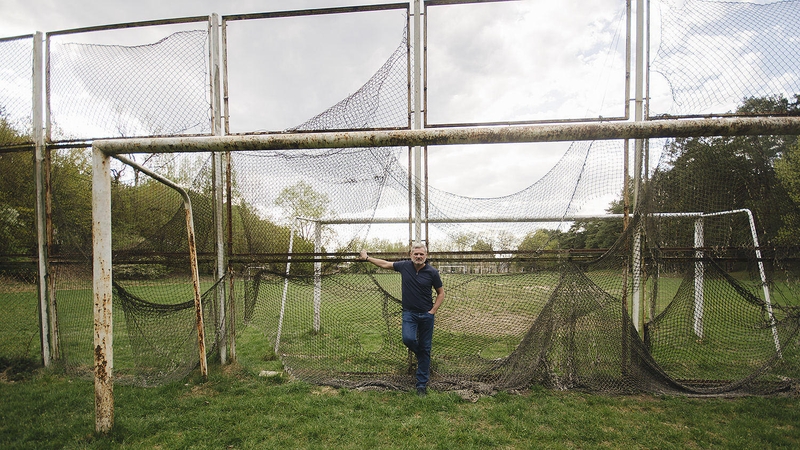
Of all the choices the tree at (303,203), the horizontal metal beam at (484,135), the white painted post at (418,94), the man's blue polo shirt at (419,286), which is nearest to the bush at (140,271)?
the tree at (303,203)

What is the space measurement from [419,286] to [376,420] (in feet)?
4.62

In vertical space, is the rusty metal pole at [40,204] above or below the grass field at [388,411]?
above

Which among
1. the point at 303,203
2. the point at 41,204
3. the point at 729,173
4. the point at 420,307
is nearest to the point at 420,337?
the point at 420,307

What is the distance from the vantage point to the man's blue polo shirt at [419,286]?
4.16 meters

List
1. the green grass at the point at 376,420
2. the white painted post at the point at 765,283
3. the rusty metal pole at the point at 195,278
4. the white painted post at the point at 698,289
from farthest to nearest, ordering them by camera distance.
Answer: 1. the white painted post at the point at 698,289
2. the rusty metal pole at the point at 195,278
3. the white painted post at the point at 765,283
4. the green grass at the point at 376,420

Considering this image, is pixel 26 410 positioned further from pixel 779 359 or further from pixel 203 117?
pixel 779 359

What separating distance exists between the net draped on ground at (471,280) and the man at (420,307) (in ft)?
1.32

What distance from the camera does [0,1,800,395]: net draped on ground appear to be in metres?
4.20

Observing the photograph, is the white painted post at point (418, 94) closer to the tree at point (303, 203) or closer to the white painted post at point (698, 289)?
the tree at point (303, 203)

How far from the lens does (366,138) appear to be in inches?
129

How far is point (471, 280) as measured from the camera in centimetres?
460

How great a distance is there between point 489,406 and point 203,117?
503cm

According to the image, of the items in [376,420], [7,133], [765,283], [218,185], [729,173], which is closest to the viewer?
[376,420]

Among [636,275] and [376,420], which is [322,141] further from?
[636,275]
